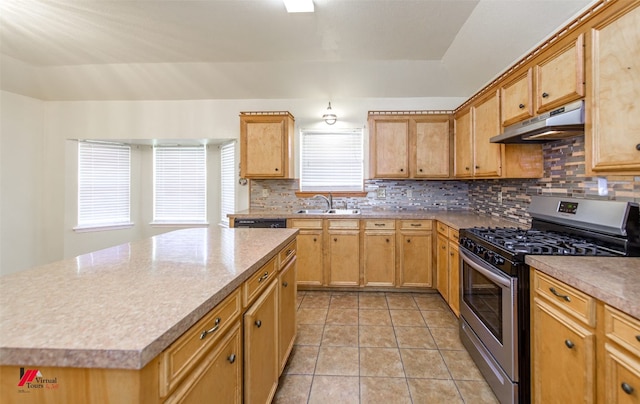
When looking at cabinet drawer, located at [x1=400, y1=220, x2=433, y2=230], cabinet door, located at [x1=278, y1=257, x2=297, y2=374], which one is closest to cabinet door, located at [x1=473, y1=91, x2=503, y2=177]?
cabinet drawer, located at [x1=400, y1=220, x2=433, y2=230]

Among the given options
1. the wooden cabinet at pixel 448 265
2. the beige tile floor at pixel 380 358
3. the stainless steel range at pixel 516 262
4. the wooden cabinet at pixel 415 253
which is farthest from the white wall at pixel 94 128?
the stainless steel range at pixel 516 262

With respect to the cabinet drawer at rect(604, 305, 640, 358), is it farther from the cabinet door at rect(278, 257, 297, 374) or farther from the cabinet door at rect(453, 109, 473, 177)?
the cabinet door at rect(453, 109, 473, 177)

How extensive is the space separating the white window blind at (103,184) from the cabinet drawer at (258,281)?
3919mm

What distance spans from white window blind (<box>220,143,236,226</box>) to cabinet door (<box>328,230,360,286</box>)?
66.9 inches

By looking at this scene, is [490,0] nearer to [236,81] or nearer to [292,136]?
[292,136]

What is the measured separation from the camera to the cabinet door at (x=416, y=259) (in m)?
3.20

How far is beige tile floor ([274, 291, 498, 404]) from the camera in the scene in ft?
5.65

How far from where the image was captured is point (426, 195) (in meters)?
3.79

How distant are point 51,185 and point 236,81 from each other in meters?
3.11

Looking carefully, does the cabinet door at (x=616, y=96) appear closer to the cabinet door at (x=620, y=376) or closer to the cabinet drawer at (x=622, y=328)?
the cabinet drawer at (x=622, y=328)

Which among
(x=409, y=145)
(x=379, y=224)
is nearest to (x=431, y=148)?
(x=409, y=145)

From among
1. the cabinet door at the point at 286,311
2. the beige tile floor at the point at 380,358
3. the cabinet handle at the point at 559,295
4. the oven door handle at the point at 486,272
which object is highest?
the cabinet handle at the point at 559,295

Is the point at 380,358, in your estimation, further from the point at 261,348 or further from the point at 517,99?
the point at 517,99

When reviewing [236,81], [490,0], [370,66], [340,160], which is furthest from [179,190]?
[490,0]
